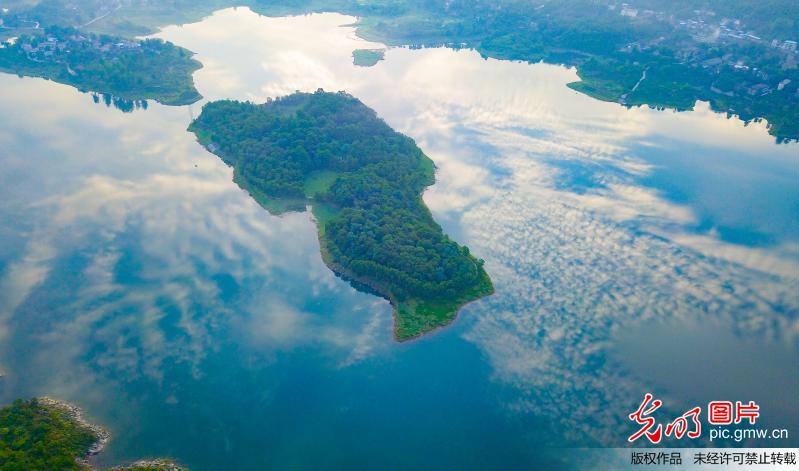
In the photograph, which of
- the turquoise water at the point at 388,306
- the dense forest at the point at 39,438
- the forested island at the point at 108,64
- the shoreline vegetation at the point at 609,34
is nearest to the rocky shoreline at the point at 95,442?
the dense forest at the point at 39,438

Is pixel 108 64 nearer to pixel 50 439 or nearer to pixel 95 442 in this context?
pixel 50 439

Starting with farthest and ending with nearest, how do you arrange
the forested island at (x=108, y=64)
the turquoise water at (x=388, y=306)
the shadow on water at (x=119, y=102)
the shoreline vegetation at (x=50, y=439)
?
the forested island at (x=108, y=64)
the shadow on water at (x=119, y=102)
the turquoise water at (x=388, y=306)
the shoreline vegetation at (x=50, y=439)


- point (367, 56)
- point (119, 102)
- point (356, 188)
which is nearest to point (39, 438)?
point (356, 188)

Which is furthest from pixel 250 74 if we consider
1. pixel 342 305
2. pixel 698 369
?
pixel 698 369

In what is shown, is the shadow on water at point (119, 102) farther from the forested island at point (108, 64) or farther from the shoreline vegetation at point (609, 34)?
the shoreline vegetation at point (609, 34)

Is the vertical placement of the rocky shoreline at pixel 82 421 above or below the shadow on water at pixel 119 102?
below

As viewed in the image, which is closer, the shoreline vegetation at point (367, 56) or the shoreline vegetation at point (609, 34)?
the shoreline vegetation at point (609, 34)

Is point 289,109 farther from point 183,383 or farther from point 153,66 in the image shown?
point 183,383
